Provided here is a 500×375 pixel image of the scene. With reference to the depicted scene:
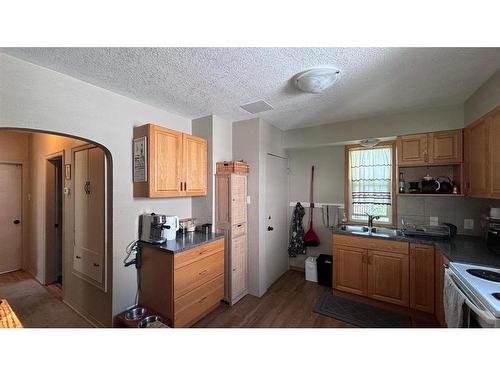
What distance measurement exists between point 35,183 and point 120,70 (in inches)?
123

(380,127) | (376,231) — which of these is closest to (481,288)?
(376,231)

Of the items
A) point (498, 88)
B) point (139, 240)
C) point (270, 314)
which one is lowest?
point (270, 314)

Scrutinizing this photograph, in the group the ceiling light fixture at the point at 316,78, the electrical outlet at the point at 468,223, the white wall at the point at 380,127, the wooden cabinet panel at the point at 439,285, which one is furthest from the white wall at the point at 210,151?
the electrical outlet at the point at 468,223

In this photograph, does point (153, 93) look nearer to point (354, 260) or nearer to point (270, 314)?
point (270, 314)

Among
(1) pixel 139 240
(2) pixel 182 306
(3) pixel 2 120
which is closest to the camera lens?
(3) pixel 2 120

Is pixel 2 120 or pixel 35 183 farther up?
pixel 2 120

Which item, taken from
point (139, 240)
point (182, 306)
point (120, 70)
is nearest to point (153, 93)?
point (120, 70)

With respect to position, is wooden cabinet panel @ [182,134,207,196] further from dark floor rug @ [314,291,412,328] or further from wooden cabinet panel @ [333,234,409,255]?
dark floor rug @ [314,291,412,328]

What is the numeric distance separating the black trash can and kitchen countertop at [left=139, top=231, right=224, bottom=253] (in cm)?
160

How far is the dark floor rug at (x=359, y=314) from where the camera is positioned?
215 centimetres

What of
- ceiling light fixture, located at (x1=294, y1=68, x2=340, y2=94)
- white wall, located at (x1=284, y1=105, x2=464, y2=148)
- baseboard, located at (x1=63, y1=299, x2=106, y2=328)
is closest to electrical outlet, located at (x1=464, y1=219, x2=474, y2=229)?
white wall, located at (x1=284, y1=105, x2=464, y2=148)

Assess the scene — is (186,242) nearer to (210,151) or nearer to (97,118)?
(210,151)

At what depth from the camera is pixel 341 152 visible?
10.8ft

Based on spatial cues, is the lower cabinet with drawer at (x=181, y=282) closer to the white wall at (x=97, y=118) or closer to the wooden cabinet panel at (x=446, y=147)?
the white wall at (x=97, y=118)
